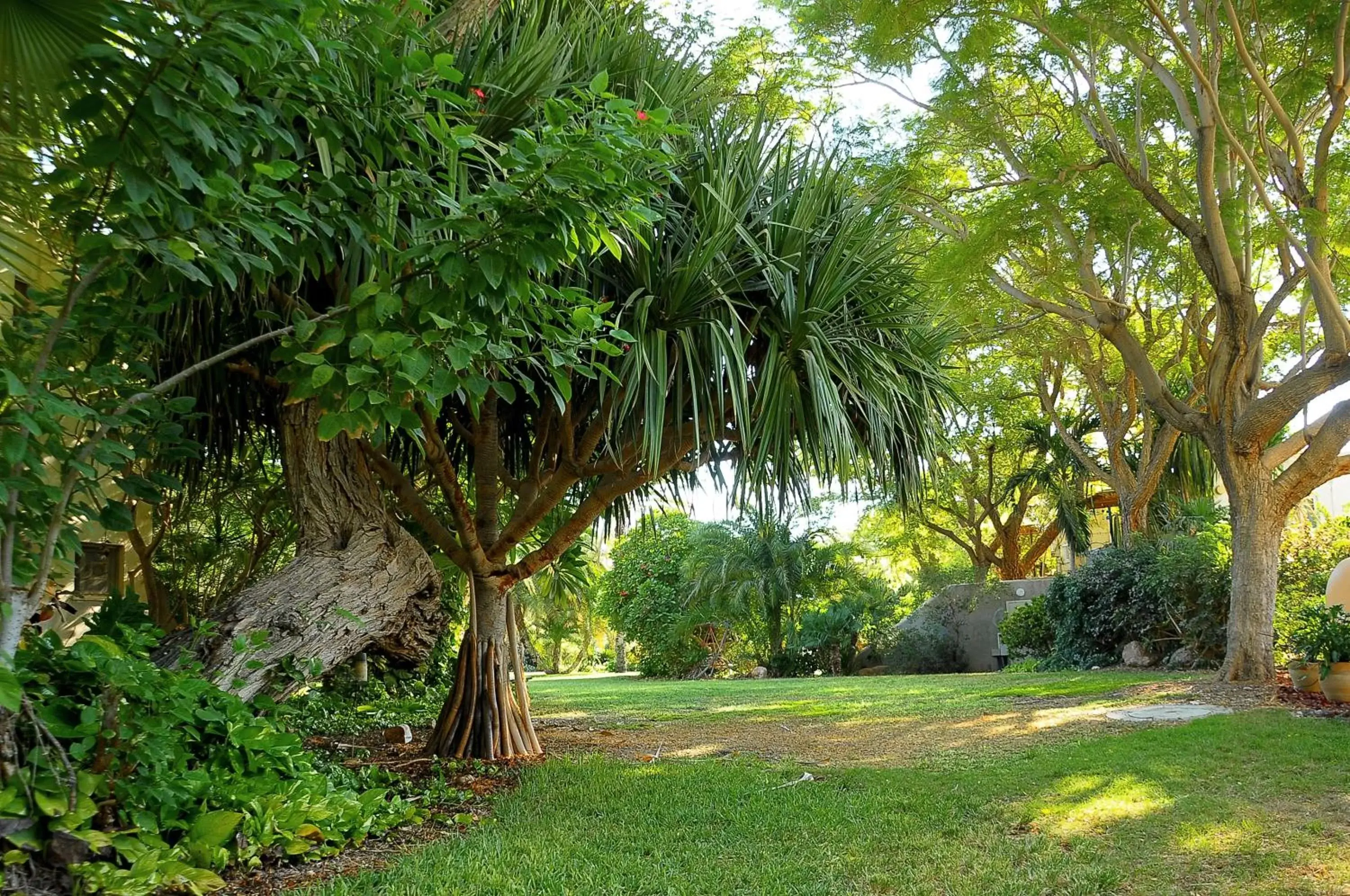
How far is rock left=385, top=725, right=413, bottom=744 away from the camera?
6.13 m

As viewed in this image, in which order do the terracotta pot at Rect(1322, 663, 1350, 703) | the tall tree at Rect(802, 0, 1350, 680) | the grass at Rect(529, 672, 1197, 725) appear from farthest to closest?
1. the grass at Rect(529, 672, 1197, 725)
2. the tall tree at Rect(802, 0, 1350, 680)
3. the terracotta pot at Rect(1322, 663, 1350, 703)

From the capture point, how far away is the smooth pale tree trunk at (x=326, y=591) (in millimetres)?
4078

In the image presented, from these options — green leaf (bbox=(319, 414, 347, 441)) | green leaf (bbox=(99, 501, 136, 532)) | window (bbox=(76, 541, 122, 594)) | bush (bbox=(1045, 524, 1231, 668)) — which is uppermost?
window (bbox=(76, 541, 122, 594))

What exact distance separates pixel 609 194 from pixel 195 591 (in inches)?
270

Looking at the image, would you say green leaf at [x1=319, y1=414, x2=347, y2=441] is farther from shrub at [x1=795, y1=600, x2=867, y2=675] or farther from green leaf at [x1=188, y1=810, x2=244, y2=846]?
shrub at [x1=795, y1=600, x2=867, y2=675]

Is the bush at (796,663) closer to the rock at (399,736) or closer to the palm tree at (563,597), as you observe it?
the palm tree at (563,597)

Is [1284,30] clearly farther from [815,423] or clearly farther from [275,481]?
[275,481]

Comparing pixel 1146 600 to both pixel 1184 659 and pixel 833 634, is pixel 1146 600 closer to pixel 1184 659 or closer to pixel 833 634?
pixel 1184 659

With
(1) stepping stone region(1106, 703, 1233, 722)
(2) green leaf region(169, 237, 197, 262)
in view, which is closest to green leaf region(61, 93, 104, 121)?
(2) green leaf region(169, 237, 197, 262)

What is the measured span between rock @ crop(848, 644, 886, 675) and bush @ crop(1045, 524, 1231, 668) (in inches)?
137

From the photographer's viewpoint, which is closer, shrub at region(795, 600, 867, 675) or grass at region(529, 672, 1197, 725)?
grass at region(529, 672, 1197, 725)

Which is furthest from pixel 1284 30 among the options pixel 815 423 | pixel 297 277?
pixel 297 277

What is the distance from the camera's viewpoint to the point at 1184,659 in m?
11.5

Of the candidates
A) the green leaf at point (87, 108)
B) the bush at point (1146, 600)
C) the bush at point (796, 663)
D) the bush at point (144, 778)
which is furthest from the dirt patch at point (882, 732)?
the bush at point (796, 663)
